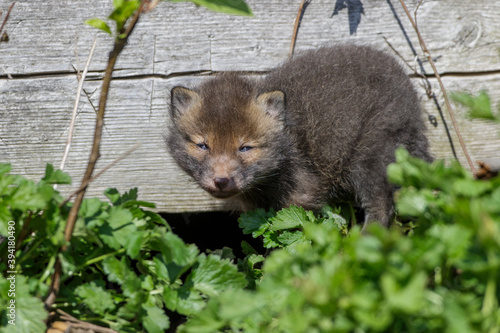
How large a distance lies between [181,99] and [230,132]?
0.56m

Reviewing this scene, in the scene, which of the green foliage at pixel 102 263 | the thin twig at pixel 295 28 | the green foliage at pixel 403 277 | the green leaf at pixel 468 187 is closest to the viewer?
the green foliage at pixel 403 277

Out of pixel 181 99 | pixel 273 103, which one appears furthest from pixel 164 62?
pixel 273 103

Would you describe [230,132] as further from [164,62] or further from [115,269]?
[115,269]

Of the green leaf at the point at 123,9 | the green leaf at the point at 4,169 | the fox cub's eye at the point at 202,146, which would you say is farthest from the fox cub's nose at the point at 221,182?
the green leaf at the point at 123,9

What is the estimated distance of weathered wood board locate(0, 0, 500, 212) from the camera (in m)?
4.49

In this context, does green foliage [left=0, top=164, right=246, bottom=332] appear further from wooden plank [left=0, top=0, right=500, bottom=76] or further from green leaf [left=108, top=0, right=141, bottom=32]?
wooden plank [left=0, top=0, right=500, bottom=76]

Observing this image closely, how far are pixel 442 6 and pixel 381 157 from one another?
1.60 meters

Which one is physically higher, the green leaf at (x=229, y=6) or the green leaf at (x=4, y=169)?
the green leaf at (x=229, y=6)

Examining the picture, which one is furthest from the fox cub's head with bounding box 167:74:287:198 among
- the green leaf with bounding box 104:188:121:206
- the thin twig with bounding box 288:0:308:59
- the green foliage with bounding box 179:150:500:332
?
the green foliage with bounding box 179:150:500:332

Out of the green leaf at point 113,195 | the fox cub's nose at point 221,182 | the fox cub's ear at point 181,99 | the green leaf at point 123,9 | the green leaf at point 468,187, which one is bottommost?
the fox cub's nose at point 221,182

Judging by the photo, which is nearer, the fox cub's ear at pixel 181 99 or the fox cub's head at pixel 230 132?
the fox cub's head at pixel 230 132

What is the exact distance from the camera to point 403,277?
1648 mm

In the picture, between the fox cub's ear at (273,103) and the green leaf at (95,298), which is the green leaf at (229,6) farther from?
the fox cub's ear at (273,103)

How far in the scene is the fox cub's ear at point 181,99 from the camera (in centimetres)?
428
